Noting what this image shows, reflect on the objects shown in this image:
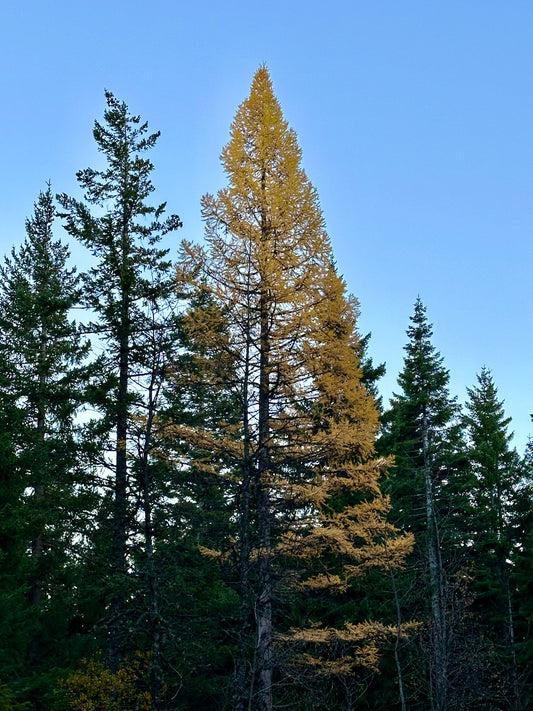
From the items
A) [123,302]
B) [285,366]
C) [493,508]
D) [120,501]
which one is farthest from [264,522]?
[493,508]

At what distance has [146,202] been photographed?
18734 mm

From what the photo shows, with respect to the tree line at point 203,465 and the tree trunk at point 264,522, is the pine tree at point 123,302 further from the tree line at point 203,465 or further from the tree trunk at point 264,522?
the tree trunk at point 264,522

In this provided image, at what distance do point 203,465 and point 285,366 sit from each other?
2856 mm

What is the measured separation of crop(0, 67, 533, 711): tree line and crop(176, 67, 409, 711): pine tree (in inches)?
2.2

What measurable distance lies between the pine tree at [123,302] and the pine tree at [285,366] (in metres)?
1.26

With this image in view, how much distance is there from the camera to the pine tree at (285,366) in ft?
44.5

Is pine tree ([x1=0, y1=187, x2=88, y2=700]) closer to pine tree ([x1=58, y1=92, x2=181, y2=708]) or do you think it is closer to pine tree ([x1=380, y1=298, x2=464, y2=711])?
pine tree ([x1=58, y1=92, x2=181, y2=708])

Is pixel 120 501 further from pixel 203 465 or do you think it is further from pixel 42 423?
pixel 42 423

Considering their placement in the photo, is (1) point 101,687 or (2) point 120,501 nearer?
(1) point 101,687

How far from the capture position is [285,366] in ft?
46.6

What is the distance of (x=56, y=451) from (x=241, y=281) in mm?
7062

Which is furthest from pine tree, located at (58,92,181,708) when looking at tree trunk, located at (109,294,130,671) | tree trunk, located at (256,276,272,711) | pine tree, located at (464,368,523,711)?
pine tree, located at (464,368,523,711)

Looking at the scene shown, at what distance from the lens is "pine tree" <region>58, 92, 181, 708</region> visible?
13953mm

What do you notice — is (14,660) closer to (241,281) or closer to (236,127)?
(241,281)
